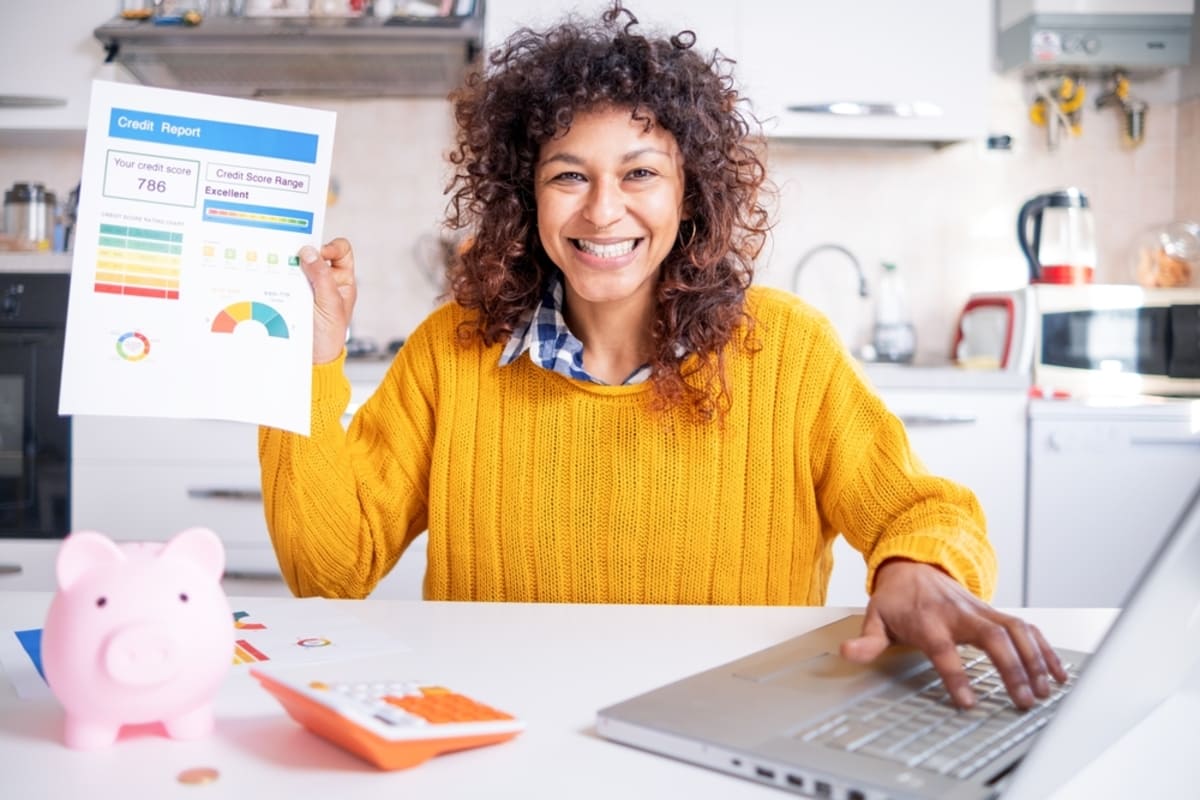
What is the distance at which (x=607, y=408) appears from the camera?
138 centimetres

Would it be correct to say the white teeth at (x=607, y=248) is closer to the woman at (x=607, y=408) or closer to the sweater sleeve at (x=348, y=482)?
the woman at (x=607, y=408)

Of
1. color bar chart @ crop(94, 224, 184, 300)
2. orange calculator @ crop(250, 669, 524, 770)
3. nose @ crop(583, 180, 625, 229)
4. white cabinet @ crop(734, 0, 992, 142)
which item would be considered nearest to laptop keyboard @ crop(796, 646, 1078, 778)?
orange calculator @ crop(250, 669, 524, 770)

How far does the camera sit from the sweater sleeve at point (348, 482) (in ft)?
4.17

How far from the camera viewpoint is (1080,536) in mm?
2701

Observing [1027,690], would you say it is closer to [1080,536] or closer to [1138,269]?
[1080,536]

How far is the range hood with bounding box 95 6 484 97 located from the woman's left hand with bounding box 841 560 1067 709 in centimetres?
221

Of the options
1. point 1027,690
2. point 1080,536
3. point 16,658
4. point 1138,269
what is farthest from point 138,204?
point 1138,269

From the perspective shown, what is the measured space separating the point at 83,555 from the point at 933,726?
510mm

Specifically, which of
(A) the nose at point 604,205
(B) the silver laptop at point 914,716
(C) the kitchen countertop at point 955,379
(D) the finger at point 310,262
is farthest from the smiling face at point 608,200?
(C) the kitchen countertop at point 955,379

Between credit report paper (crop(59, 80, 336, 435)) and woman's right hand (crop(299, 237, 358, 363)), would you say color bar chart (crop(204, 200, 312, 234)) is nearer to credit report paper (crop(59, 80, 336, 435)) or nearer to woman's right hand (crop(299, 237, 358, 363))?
credit report paper (crop(59, 80, 336, 435))

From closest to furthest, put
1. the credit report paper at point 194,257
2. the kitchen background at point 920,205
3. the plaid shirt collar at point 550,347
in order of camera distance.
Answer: the credit report paper at point 194,257 < the plaid shirt collar at point 550,347 < the kitchen background at point 920,205

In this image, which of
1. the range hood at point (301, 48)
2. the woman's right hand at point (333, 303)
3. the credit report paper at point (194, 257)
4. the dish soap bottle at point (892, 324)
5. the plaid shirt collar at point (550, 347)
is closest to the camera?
the credit report paper at point (194, 257)

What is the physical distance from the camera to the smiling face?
1.33 meters

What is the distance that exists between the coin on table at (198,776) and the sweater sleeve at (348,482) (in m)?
0.63
